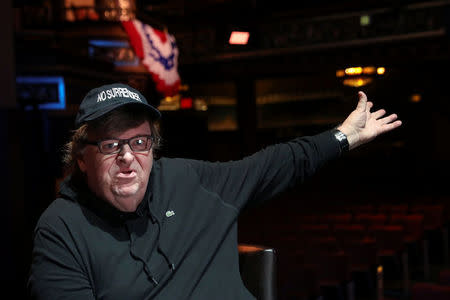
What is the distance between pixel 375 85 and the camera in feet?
6.97

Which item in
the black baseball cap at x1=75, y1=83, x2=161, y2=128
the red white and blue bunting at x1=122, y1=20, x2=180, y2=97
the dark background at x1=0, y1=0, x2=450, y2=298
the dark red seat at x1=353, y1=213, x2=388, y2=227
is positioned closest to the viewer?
the black baseball cap at x1=75, y1=83, x2=161, y2=128

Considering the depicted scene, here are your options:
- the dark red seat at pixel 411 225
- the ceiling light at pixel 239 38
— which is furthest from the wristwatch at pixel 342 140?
the dark red seat at pixel 411 225

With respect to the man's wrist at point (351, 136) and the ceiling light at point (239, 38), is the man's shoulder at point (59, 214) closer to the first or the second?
the man's wrist at point (351, 136)

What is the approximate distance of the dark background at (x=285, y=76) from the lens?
32.9 ft

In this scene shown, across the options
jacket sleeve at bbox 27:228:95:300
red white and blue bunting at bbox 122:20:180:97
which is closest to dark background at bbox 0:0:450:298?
red white and blue bunting at bbox 122:20:180:97

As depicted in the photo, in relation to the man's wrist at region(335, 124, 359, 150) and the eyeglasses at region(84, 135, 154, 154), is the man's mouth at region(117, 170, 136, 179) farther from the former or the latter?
the man's wrist at region(335, 124, 359, 150)

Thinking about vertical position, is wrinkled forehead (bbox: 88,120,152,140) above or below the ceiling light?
below

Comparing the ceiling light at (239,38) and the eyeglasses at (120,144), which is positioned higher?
the ceiling light at (239,38)

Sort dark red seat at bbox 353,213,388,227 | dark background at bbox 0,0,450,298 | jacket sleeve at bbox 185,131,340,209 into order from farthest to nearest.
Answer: dark background at bbox 0,0,450,298, dark red seat at bbox 353,213,388,227, jacket sleeve at bbox 185,131,340,209

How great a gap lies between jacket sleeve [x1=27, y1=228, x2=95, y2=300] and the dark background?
15.8 feet

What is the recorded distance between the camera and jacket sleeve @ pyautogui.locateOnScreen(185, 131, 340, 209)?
179 centimetres

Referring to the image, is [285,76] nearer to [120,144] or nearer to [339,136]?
[339,136]

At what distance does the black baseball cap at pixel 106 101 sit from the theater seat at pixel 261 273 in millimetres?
613

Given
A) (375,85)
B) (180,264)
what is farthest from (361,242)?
(180,264)
